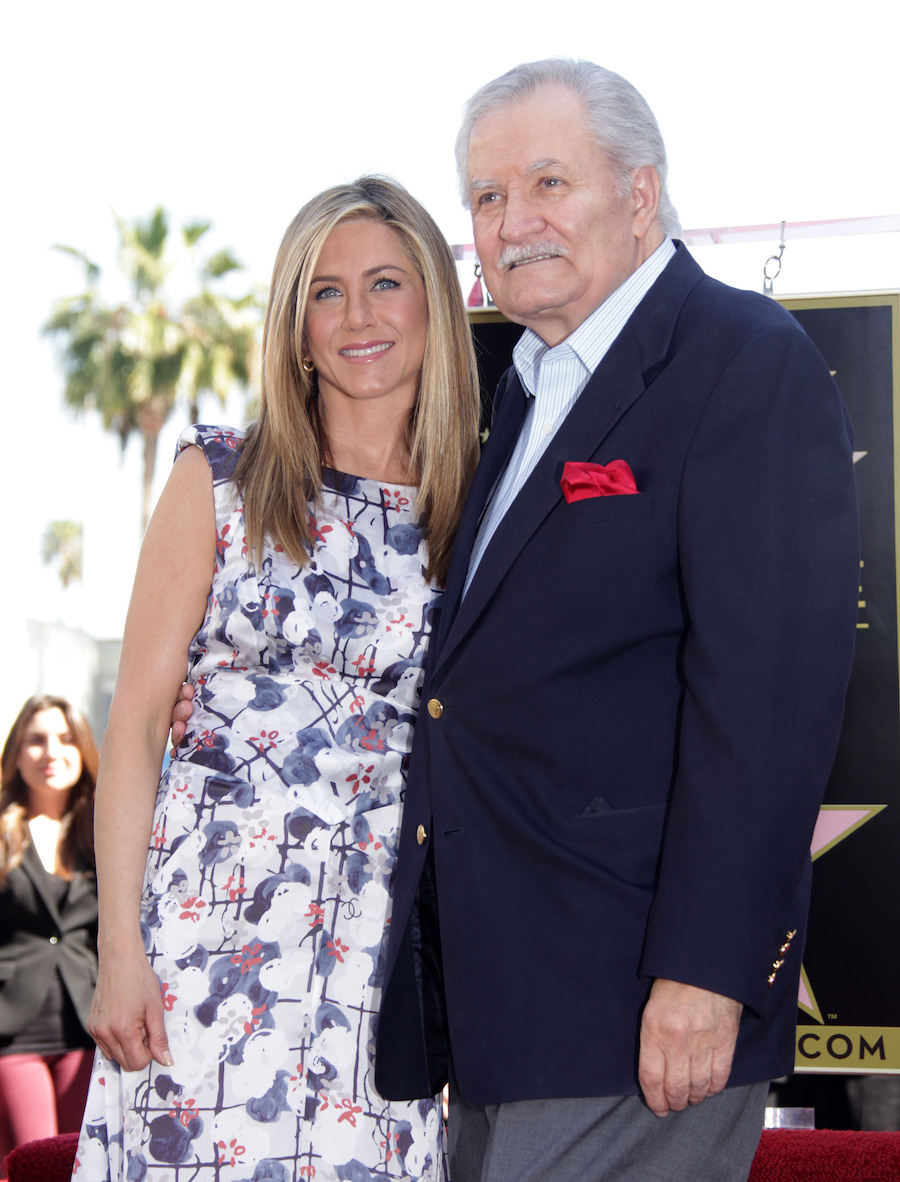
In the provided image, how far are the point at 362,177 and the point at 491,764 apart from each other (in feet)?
4.77

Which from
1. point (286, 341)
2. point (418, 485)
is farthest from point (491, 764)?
point (286, 341)

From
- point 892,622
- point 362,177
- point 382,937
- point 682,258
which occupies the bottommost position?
point 382,937

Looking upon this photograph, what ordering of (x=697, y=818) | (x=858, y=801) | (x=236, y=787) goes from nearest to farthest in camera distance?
(x=697, y=818), (x=236, y=787), (x=858, y=801)

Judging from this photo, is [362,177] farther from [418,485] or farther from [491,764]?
[491,764]

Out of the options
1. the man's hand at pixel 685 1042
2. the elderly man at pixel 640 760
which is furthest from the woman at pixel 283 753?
the man's hand at pixel 685 1042

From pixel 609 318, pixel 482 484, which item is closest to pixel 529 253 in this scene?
pixel 609 318

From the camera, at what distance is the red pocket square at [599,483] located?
1768mm

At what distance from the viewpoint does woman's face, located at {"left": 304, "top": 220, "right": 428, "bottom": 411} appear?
255cm

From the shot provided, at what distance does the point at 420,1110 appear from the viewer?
2.11m

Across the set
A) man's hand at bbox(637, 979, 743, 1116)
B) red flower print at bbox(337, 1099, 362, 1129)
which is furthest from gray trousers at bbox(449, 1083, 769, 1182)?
red flower print at bbox(337, 1099, 362, 1129)

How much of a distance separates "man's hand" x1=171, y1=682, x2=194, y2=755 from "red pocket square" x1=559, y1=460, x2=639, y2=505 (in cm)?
91

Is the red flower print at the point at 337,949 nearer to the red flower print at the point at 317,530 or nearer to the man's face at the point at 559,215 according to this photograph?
the red flower print at the point at 317,530

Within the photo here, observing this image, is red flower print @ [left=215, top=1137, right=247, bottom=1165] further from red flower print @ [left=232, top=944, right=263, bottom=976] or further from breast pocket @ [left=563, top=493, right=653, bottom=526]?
breast pocket @ [left=563, top=493, right=653, bottom=526]

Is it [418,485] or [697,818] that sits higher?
[418,485]
